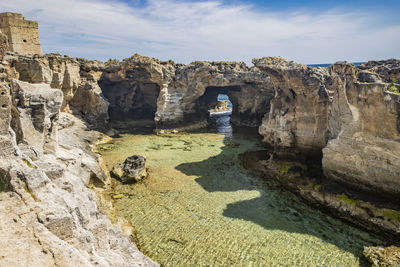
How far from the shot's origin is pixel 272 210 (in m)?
14.8

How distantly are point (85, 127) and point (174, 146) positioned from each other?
442 inches

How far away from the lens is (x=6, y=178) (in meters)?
7.77

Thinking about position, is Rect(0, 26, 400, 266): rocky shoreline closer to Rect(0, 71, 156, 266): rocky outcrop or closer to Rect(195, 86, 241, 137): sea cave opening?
Rect(0, 71, 156, 266): rocky outcrop

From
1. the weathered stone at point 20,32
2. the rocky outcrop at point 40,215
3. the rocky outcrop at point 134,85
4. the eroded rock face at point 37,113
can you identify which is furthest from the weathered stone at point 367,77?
the weathered stone at point 20,32

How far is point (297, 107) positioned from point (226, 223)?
39.7ft

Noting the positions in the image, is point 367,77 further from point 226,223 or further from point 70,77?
point 70,77

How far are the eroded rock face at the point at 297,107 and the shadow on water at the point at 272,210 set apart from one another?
4.83 meters

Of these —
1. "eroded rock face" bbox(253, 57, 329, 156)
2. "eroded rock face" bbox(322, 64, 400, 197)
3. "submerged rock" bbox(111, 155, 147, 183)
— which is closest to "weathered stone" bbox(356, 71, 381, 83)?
"eroded rock face" bbox(322, 64, 400, 197)

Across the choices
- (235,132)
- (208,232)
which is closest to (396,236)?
(208,232)

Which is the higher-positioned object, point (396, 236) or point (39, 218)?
point (39, 218)

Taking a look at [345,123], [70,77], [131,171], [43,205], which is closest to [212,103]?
[70,77]

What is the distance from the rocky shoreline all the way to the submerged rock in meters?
1.45

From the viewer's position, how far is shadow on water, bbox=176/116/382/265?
40.8 ft

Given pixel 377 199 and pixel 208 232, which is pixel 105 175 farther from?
pixel 377 199
